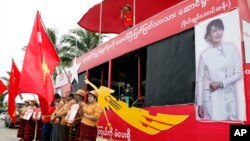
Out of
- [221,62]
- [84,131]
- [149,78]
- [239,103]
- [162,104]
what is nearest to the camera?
[239,103]

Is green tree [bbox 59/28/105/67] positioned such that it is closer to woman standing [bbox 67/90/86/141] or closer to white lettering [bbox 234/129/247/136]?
woman standing [bbox 67/90/86/141]

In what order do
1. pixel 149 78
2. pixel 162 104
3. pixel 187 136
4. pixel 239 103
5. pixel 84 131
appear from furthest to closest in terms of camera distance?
pixel 84 131 < pixel 149 78 < pixel 162 104 < pixel 187 136 < pixel 239 103

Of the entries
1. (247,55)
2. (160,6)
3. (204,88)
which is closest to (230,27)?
(247,55)

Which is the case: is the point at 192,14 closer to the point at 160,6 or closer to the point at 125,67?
the point at 125,67

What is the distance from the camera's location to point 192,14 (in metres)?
4.71

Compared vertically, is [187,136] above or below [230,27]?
below

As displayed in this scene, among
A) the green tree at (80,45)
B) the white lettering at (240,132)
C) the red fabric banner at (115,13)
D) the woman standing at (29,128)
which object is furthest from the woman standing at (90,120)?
the green tree at (80,45)

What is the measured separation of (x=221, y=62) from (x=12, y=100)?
8.42 meters

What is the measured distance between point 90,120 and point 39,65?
1.89 m

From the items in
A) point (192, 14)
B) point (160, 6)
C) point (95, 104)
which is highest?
point (160, 6)

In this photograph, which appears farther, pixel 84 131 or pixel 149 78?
pixel 84 131

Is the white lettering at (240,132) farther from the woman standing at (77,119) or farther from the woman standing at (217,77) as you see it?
the woman standing at (77,119)

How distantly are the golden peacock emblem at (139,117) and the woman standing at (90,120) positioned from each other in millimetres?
196

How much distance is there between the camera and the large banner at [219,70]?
384 centimetres
